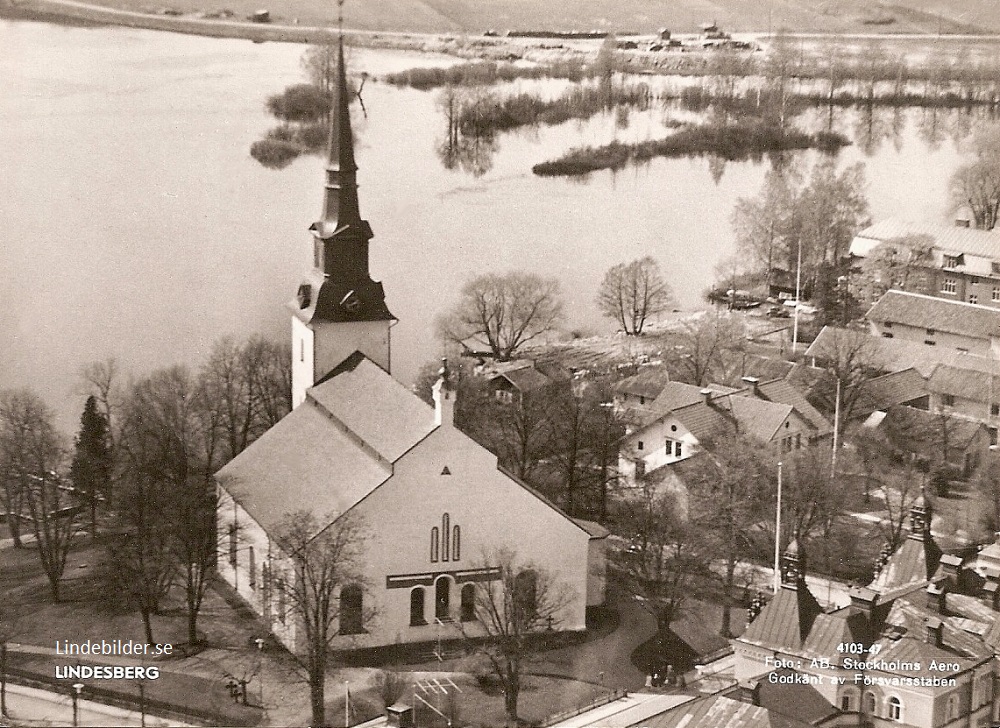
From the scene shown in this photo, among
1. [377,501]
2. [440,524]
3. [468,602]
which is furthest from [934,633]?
[377,501]

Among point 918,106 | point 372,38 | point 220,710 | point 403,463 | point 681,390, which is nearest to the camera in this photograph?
point 220,710

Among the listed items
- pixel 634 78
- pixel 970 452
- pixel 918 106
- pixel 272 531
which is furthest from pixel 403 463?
pixel 918 106

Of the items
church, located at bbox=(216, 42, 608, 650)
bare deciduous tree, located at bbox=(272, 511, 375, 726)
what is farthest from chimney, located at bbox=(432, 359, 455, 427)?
bare deciduous tree, located at bbox=(272, 511, 375, 726)

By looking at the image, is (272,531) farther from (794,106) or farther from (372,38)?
(794,106)

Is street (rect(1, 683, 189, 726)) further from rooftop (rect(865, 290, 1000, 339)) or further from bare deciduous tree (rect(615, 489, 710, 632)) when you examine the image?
rooftop (rect(865, 290, 1000, 339))

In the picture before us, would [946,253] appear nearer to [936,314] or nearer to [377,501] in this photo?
[936,314]

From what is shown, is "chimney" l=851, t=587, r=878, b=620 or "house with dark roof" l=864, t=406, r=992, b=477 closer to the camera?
"chimney" l=851, t=587, r=878, b=620
